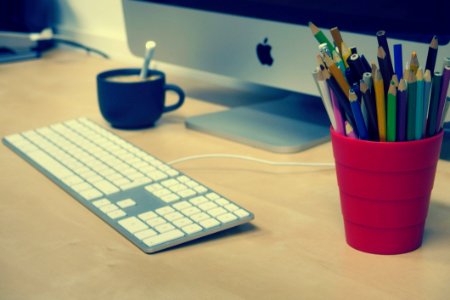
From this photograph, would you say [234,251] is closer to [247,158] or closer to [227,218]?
[227,218]

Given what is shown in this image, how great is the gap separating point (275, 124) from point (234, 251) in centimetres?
35

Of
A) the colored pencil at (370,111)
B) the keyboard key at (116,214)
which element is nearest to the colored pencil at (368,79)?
the colored pencil at (370,111)

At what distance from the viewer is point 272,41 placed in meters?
0.89

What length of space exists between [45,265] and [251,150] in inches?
13.5

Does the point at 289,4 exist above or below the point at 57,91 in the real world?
above

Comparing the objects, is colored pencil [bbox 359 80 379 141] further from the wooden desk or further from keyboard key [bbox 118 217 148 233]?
keyboard key [bbox 118 217 148 233]

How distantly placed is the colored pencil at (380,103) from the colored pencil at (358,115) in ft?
0.04

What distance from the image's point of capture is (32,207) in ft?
2.30

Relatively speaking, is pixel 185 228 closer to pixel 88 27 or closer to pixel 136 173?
pixel 136 173

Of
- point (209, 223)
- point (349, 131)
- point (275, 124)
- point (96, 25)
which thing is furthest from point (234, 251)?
point (96, 25)

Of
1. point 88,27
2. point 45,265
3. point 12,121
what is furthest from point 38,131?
point 88,27

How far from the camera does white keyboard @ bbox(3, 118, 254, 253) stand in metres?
0.62

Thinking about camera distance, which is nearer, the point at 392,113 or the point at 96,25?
the point at 392,113

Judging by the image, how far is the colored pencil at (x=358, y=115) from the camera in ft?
1.72
